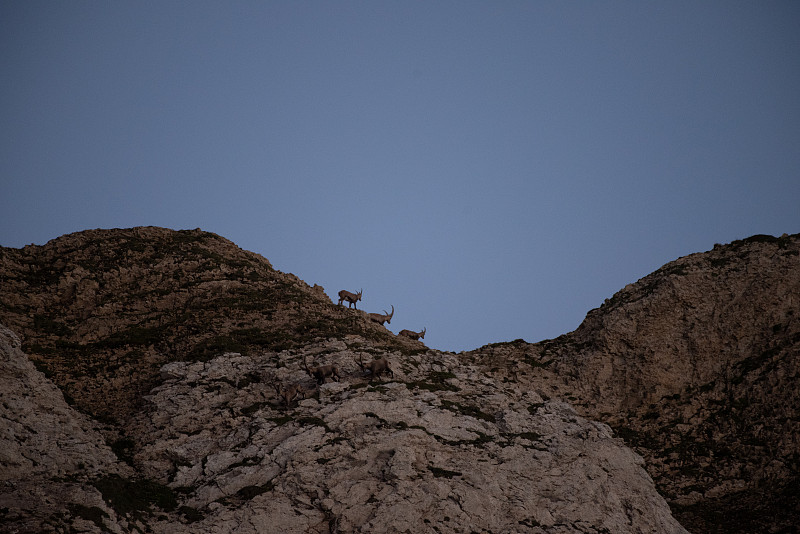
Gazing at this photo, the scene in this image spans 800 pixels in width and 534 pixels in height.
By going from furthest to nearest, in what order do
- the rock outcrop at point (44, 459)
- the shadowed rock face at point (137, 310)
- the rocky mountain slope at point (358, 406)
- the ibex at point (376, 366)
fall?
the shadowed rock face at point (137, 310) → the ibex at point (376, 366) → the rocky mountain slope at point (358, 406) → the rock outcrop at point (44, 459)

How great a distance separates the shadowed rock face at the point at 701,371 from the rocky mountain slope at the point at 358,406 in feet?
0.39

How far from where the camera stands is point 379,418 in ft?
94.6

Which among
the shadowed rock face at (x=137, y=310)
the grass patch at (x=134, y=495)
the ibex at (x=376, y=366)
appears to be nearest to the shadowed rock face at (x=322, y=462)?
the grass patch at (x=134, y=495)

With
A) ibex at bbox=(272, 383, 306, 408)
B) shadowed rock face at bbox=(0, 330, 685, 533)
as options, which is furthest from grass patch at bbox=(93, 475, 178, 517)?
ibex at bbox=(272, 383, 306, 408)

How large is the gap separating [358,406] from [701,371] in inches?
810

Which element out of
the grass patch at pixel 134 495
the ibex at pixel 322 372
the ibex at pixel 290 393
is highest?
the ibex at pixel 322 372

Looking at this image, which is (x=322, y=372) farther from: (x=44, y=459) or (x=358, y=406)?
(x=44, y=459)

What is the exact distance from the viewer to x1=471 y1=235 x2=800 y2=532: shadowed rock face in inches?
1218

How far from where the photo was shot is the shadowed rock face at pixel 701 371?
30.9 metres

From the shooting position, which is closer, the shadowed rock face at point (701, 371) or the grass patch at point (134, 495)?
the grass patch at point (134, 495)

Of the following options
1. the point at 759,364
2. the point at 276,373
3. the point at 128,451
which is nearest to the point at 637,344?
the point at 759,364

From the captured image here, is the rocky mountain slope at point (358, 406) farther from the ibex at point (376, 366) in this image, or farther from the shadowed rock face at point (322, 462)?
the ibex at point (376, 366)

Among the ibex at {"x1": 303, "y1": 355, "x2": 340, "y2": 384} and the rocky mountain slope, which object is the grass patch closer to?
the rocky mountain slope

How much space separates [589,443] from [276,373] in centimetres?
1555
